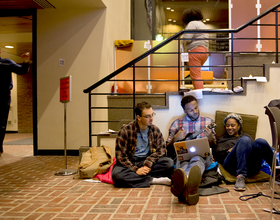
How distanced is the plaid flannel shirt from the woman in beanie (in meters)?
0.72

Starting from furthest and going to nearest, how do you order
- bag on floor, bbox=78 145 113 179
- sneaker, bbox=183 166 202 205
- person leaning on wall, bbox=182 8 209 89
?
person leaning on wall, bbox=182 8 209 89
bag on floor, bbox=78 145 113 179
sneaker, bbox=183 166 202 205

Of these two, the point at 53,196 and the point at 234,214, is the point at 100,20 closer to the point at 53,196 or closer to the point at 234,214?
the point at 53,196

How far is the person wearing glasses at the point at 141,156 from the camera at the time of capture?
3.00m

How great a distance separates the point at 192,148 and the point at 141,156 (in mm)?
656

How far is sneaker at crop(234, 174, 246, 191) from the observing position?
107 inches

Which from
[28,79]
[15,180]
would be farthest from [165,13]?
[15,180]

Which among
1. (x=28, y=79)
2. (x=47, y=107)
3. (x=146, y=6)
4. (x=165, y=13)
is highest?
(x=165, y=13)

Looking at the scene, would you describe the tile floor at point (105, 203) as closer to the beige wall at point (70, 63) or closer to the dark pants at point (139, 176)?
the dark pants at point (139, 176)

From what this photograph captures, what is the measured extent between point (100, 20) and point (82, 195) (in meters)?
3.45

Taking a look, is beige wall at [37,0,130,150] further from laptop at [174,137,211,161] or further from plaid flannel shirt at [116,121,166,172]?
laptop at [174,137,211,161]

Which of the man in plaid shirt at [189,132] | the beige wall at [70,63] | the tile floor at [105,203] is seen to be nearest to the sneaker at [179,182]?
the man in plaid shirt at [189,132]

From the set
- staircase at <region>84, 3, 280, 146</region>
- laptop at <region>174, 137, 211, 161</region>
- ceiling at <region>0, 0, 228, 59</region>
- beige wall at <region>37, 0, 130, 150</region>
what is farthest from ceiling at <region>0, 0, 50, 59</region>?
laptop at <region>174, 137, 211, 161</region>

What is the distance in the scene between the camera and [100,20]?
16.3ft

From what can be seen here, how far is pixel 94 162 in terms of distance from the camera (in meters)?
3.48
